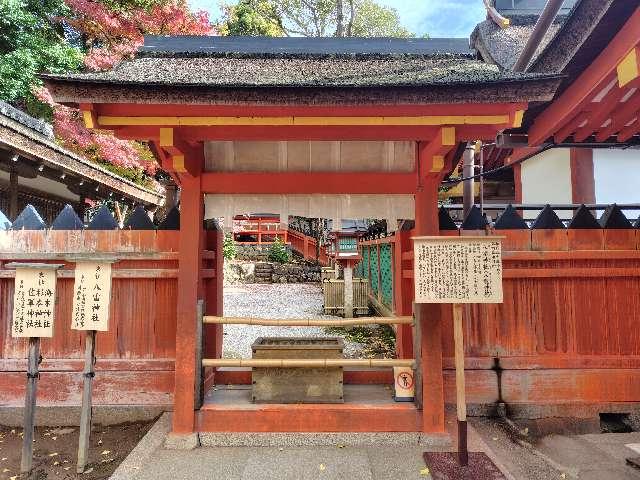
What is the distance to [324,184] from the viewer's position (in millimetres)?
3873

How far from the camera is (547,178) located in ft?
26.1

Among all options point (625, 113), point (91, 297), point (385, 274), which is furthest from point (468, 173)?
point (91, 297)

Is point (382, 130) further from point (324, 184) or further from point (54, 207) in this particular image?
point (54, 207)

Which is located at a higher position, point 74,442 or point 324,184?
point 324,184

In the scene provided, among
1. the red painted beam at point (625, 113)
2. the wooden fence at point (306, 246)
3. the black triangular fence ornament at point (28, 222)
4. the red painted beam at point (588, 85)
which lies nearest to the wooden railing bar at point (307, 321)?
the black triangular fence ornament at point (28, 222)

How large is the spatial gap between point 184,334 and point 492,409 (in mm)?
3454

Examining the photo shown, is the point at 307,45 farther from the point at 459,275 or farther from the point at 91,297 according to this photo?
the point at 91,297

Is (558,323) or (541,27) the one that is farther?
(558,323)

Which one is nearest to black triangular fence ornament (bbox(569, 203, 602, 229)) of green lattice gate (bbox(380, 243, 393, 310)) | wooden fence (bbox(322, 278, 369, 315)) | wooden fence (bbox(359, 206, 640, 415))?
wooden fence (bbox(359, 206, 640, 415))

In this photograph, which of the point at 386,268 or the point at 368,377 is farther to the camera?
the point at 386,268

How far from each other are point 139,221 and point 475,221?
3851 millimetres

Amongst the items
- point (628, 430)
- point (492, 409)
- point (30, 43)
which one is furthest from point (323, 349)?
point (30, 43)

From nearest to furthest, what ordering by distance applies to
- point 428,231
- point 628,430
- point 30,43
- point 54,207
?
point 428,231, point 628,430, point 54,207, point 30,43

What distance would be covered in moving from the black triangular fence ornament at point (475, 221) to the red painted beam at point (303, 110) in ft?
4.50
